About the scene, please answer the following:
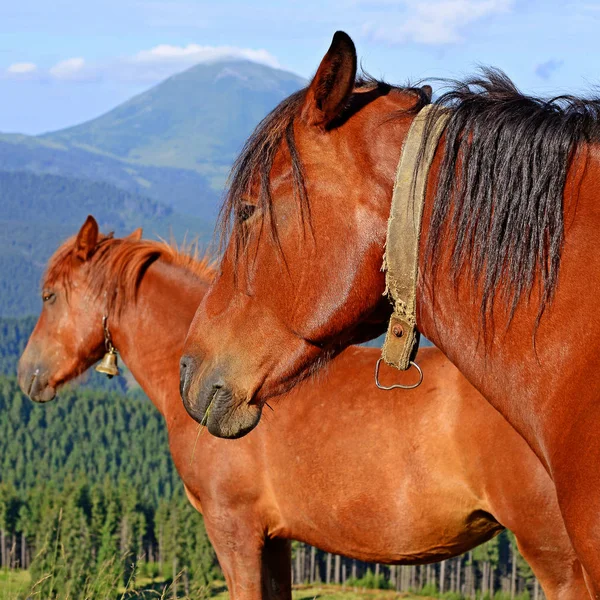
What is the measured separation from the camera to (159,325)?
590 centimetres

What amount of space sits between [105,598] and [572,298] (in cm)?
459

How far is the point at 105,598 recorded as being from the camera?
18.0 ft

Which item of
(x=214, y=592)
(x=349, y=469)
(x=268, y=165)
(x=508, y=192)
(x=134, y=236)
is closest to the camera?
(x=508, y=192)

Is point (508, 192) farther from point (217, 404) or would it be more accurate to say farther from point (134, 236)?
point (134, 236)

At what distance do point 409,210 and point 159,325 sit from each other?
13.4 feet

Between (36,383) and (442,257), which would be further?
(36,383)

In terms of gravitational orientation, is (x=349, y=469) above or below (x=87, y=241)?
below

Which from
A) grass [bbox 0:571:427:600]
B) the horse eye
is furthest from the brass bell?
the horse eye

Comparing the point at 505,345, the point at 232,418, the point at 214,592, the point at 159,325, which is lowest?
the point at 214,592

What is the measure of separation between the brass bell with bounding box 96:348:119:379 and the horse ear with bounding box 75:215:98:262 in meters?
0.78

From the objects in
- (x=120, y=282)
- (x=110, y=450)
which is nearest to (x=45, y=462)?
(x=110, y=450)

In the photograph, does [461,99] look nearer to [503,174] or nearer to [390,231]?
[503,174]

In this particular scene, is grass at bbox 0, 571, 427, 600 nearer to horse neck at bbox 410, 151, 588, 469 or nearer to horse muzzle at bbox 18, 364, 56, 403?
horse muzzle at bbox 18, 364, 56, 403

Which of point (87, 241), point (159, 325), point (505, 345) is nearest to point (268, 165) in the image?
point (505, 345)
